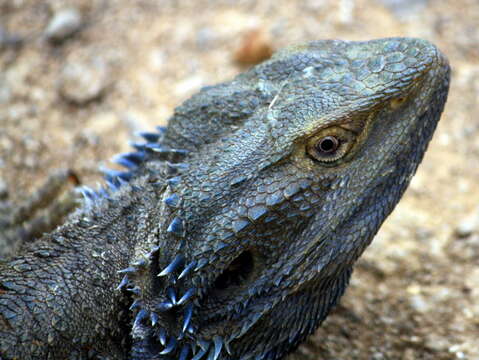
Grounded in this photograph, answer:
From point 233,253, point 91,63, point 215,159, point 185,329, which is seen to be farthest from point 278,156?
point 91,63

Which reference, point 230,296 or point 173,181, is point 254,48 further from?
point 230,296

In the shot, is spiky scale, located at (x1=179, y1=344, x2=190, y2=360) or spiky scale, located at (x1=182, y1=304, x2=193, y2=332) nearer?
spiky scale, located at (x1=182, y1=304, x2=193, y2=332)

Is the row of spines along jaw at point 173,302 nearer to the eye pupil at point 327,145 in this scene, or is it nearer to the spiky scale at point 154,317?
the spiky scale at point 154,317

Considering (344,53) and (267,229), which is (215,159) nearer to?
(267,229)

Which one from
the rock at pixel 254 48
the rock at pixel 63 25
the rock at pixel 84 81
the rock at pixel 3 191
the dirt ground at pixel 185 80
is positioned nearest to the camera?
the dirt ground at pixel 185 80

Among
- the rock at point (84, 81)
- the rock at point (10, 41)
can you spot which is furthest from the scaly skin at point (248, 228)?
the rock at point (10, 41)

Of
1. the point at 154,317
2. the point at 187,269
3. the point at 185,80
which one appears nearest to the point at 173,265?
the point at 187,269

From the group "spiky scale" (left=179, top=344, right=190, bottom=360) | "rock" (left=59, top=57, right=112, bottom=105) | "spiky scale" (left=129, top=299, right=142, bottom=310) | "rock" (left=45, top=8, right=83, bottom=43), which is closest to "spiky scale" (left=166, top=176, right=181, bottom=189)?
"spiky scale" (left=129, top=299, right=142, bottom=310)

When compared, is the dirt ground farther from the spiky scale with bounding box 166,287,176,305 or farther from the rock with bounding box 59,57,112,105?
the spiky scale with bounding box 166,287,176,305
